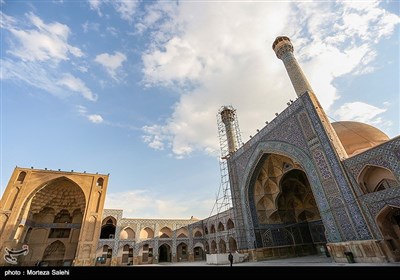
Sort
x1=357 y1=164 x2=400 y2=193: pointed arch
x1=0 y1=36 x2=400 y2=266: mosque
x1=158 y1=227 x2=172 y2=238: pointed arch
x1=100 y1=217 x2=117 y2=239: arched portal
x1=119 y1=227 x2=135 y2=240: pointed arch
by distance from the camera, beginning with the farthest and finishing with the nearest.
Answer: x1=158 y1=227 x2=172 y2=238: pointed arch → x1=100 y1=217 x2=117 y2=239: arched portal → x1=119 y1=227 x2=135 y2=240: pointed arch → x1=357 y1=164 x2=400 y2=193: pointed arch → x1=0 y1=36 x2=400 y2=266: mosque

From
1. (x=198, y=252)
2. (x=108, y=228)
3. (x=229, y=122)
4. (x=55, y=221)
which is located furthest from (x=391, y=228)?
(x=108, y=228)

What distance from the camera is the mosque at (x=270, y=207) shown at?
8.59 m

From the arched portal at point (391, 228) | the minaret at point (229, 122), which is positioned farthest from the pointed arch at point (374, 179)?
the minaret at point (229, 122)

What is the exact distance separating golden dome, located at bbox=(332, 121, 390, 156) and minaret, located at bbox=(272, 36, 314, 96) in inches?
139

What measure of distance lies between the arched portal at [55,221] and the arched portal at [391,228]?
23.4m

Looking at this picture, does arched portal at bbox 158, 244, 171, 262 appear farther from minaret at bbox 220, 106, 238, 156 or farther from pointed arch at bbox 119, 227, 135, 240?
minaret at bbox 220, 106, 238, 156

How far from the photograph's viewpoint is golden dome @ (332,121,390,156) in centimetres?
1308

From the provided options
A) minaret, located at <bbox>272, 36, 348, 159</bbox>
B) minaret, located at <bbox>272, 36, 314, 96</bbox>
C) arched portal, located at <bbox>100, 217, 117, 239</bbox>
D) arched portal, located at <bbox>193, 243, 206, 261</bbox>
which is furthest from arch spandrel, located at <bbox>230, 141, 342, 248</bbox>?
arched portal, located at <bbox>100, 217, 117, 239</bbox>

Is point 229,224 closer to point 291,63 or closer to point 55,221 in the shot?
point 291,63

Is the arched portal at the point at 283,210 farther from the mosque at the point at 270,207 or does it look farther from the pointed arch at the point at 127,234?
the pointed arch at the point at 127,234

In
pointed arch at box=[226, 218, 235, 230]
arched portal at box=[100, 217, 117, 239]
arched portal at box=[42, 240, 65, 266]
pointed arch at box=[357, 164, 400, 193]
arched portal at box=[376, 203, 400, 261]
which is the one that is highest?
arched portal at box=[100, 217, 117, 239]

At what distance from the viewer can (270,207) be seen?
50.5 ft

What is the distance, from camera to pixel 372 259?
7879mm

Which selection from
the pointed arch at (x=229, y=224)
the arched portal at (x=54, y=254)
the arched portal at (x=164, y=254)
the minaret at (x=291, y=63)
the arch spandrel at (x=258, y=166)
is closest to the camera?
the arch spandrel at (x=258, y=166)
